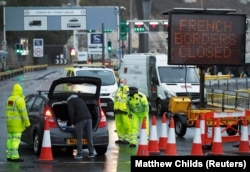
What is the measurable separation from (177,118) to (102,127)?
13.8 feet

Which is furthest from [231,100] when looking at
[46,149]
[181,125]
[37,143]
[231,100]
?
[46,149]

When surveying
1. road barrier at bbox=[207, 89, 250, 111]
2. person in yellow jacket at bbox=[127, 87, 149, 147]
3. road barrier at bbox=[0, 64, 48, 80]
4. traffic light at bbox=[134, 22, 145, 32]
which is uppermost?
traffic light at bbox=[134, 22, 145, 32]

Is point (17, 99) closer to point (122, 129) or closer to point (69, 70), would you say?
point (122, 129)

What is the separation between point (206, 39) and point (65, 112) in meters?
4.31

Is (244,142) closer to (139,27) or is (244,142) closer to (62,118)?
(62,118)

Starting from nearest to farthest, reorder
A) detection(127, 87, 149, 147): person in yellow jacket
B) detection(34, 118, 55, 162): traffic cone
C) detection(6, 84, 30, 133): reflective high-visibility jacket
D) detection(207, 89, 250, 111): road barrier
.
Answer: detection(6, 84, 30, 133): reflective high-visibility jacket
detection(34, 118, 55, 162): traffic cone
detection(127, 87, 149, 147): person in yellow jacket
detection(207, 89, 250, 111): road barrier

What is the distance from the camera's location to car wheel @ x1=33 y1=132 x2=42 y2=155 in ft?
45.3

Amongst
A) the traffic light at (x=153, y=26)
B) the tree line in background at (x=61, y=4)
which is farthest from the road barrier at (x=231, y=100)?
the traffic light at (x=153, y=26)

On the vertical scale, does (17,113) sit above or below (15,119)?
above

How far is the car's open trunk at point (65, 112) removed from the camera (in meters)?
14.0

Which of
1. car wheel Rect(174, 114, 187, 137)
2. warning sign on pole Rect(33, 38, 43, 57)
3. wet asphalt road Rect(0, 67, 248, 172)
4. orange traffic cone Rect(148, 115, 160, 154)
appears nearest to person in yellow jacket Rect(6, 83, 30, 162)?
wet asphalt road Rect(0, 67, 248, 172)

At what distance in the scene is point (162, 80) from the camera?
83.6ft

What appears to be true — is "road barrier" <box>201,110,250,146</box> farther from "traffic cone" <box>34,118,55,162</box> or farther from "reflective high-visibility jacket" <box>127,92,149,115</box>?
"traffic cone" <box>34,118,55,162</box>

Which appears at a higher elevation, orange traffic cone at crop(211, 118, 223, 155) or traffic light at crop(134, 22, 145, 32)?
traffic light at crop(134, 22, 145, 32)
